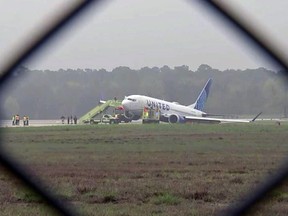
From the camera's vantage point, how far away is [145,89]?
37625 millimetres

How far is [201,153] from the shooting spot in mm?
10656

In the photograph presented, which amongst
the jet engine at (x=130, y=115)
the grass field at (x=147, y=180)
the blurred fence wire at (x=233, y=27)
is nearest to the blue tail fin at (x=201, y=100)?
the jet engine at (x=130, y=115)

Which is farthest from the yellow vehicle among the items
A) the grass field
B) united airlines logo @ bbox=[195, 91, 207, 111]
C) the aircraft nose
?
the grass field

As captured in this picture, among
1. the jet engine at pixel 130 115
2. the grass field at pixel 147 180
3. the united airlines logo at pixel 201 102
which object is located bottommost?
the grass field at pixel 147 180

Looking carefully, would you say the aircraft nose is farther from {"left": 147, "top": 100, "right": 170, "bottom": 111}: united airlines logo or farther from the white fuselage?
{"left": 147, "top": 100, "right": 170, "bottom": 111}: united airlines logo

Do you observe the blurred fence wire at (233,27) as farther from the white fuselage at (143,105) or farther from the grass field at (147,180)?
the white fuselage at (143,105)

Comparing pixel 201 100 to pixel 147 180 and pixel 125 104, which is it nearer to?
pixel 125 104

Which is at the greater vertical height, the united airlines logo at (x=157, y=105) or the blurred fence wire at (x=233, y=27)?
the united airlines logo at (x=157, y=105)

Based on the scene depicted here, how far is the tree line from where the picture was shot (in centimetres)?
2141

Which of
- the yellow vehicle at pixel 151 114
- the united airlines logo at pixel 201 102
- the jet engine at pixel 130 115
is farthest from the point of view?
the united airlines logo at pixel 201 102

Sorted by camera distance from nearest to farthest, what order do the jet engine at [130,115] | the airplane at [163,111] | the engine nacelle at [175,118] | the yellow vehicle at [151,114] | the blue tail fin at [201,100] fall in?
1. the yellow vehicle at [151,114]
2. the airplane at [163,111]
3. the engine nacelle at [175,118]
4. the jet engine at [130,115]
5. the blue tail fin at [201,100]

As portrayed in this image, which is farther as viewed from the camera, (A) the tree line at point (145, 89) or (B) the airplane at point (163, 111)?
(B) the airplane at point (163, 111)

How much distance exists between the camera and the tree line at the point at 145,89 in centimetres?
2141

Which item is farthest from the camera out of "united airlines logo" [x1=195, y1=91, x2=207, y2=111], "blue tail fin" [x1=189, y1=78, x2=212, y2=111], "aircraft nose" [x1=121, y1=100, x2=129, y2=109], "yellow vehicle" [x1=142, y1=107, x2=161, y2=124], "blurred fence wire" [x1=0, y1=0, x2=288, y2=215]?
"united airlines logo" [x1=195, y1=91, x2=207, y2=111]
